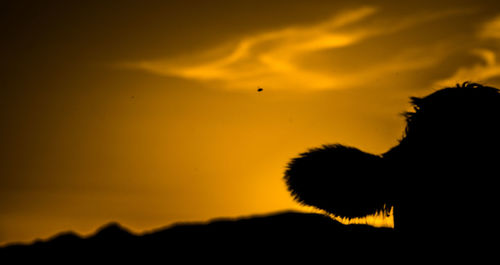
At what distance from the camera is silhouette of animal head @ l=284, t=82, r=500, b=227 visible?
19.2 feet

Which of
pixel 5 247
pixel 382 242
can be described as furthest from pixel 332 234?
pixel 5 247

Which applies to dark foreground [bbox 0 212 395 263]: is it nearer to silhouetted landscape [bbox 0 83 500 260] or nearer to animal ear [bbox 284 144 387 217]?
silhouetted landscape [bbox 0 83 500 260]

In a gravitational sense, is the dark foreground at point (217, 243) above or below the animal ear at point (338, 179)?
below

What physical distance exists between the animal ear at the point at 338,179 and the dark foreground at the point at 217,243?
6.02 ft

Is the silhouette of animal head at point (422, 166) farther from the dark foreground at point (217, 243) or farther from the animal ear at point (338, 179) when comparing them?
the dark foreground at point (217, 243)

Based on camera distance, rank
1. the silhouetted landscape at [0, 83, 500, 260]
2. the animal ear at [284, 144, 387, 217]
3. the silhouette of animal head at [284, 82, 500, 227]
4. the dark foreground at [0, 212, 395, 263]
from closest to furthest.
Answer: the dark foreground at [0, 212, 395, 263] < the silhouetted landscape at [0, 83, 500, 260] < the silhouette of animal head at [284, 82, 500, 227] < the animal ear at [284, 144, 387, 217]

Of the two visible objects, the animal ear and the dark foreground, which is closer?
the dark foreground

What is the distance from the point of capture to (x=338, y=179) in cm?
677

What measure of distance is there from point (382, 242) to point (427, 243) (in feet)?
3.13

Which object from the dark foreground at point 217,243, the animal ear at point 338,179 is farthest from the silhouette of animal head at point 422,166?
the dark foreground at point 217,243

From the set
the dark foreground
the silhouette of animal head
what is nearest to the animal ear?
the silhouette of animal head

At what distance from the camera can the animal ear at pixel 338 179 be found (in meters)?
6.75

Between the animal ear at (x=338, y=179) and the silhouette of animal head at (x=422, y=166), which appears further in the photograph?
the animal ear at (x=338, y=179)

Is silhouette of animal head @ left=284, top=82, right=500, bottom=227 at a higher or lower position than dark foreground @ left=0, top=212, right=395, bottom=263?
higher
